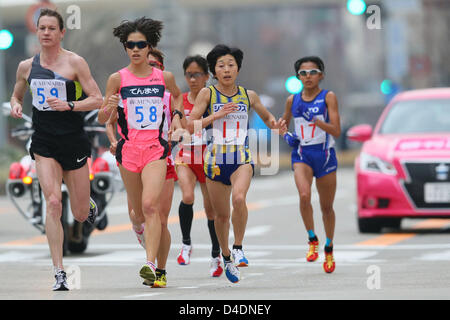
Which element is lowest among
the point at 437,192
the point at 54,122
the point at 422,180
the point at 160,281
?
the point at 160,281

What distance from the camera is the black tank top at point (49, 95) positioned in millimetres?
10961

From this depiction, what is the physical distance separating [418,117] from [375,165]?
1238 millimetres

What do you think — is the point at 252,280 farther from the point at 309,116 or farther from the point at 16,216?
the point at 16,216

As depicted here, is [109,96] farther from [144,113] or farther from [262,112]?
[262,112]

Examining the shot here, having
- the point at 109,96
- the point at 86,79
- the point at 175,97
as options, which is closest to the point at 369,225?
the point at 175,97

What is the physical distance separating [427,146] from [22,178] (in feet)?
17.0

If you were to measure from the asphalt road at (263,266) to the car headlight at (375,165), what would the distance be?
795 mm

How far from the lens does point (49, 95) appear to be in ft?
36.0

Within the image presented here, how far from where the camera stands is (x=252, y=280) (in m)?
11.4

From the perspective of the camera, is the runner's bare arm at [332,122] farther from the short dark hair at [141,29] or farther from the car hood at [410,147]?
the car hood at [410,147]

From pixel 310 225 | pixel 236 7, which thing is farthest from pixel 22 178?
pixel 236 7
